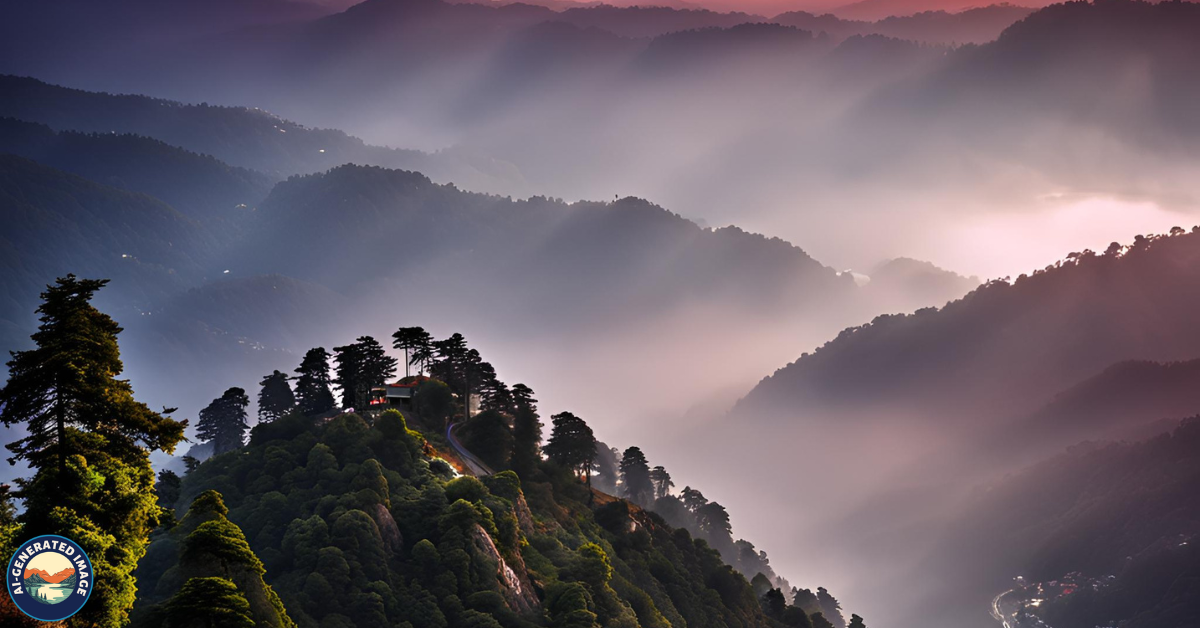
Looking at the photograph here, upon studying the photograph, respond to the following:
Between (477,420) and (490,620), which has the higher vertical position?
(477,420)

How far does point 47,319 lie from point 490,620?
137 feet

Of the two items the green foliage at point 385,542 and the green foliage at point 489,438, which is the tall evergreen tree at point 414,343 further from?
the green foliage at point 385,542

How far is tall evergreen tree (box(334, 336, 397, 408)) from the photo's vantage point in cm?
12325

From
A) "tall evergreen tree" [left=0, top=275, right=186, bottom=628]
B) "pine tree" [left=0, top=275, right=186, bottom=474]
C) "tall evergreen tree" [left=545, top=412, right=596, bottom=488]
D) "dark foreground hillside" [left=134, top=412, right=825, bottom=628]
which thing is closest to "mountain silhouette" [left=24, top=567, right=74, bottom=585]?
"tall evergreen tree" [left=0, top=275, right=186, bottom=628]

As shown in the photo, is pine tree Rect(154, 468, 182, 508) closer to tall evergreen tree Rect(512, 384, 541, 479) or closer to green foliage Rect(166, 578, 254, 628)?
tall evergreen tree Rect(512, 384, 541, 479)

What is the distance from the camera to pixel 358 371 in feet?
406

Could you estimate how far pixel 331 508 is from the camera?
8494 cm

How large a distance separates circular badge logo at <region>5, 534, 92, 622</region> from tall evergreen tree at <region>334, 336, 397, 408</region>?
78.4 metres

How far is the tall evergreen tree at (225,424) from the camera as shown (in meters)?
133

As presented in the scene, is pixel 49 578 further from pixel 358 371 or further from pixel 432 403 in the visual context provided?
pixel 432 403

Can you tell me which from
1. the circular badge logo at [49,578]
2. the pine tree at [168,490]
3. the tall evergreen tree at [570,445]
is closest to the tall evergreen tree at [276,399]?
the pine tree at [168,490]

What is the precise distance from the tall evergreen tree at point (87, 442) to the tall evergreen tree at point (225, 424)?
81132mm

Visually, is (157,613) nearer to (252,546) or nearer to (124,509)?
(124,509)

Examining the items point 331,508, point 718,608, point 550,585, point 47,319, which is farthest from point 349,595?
point 718,608
